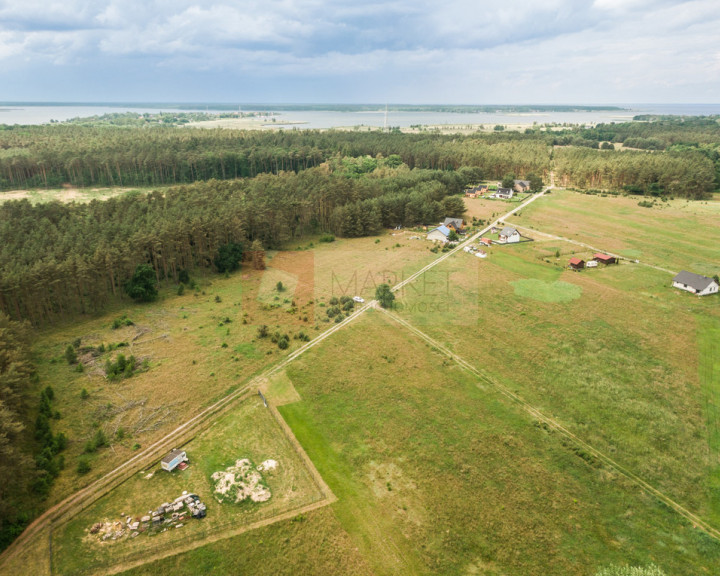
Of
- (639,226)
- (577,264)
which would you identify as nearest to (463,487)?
(577,264)

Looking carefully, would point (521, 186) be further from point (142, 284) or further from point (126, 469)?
point (126, 469)

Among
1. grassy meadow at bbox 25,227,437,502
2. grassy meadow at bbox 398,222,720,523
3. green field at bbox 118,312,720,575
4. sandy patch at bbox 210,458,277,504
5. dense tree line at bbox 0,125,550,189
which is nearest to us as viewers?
green field at bbox 118,312,720,575

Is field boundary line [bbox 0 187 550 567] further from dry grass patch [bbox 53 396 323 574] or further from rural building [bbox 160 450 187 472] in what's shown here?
rural building [bbox 160 450 187 472]

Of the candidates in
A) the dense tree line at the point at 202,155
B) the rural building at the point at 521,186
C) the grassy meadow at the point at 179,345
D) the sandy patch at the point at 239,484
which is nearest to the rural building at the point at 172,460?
the sandy patch at the point at 239,484

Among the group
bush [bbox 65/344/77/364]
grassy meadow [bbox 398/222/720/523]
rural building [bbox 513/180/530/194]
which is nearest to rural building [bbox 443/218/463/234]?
grassy meadow [bbox 398/222/720/523]

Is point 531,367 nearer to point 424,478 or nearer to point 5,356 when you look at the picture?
point 424,478
